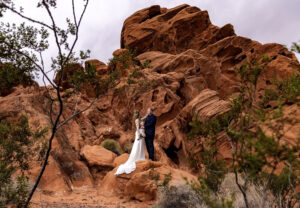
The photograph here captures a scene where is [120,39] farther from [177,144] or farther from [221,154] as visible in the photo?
[221,154]

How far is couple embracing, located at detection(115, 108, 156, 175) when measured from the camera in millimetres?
10625

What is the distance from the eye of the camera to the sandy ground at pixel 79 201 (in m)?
8.84

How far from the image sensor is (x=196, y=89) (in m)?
20.5

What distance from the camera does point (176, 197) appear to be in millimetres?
8180

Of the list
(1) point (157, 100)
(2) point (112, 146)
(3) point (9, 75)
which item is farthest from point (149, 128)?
(3) point (9, 75)

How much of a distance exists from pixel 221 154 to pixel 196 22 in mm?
19875

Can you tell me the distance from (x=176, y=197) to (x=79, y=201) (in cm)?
417

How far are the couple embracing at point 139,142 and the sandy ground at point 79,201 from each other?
129 cm

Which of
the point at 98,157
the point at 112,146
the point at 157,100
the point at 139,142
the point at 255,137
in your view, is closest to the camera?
the point at 255,137

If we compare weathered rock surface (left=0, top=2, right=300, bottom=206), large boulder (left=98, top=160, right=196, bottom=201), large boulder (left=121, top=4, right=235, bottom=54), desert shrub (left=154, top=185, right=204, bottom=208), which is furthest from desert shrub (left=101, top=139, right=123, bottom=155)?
large boulder (left=121, top=4, right=235, bottom=54)

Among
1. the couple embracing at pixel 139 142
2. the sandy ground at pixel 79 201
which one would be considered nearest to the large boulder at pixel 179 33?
the couple embracing at pixel 139 142

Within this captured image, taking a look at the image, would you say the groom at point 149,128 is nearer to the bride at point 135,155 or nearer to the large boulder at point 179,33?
the bride at point 135,155

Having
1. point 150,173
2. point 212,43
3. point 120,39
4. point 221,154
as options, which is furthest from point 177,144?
point 120,39

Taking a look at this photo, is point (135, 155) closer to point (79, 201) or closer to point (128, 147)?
point (79, 201)
